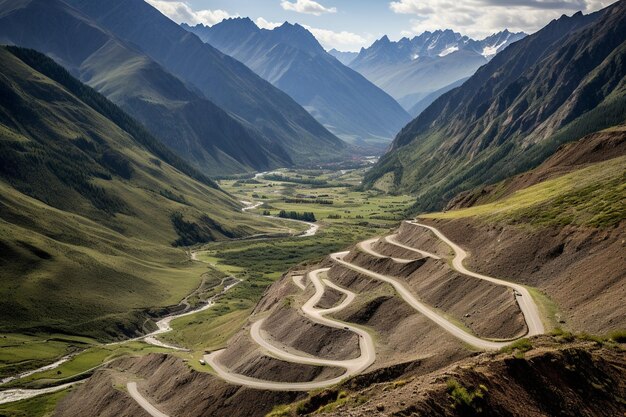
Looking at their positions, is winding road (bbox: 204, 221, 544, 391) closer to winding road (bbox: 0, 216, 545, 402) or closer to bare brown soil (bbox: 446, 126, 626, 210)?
winding road (bbox: 0, 216, 545, 402)

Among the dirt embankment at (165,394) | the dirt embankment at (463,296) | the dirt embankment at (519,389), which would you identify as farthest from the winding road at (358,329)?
the dirt embankment at (519,389)

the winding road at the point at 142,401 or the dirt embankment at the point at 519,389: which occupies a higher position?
the dirt embankment at the point at 519,389

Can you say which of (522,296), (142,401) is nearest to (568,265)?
(522,296)

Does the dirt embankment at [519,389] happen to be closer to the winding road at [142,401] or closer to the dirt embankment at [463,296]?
the dirt embankment at [463,296]

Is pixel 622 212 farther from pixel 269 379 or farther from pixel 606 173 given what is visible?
pixel 269 379

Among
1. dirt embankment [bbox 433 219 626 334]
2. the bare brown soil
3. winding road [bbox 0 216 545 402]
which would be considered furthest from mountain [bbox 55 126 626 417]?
the bare brown soil
